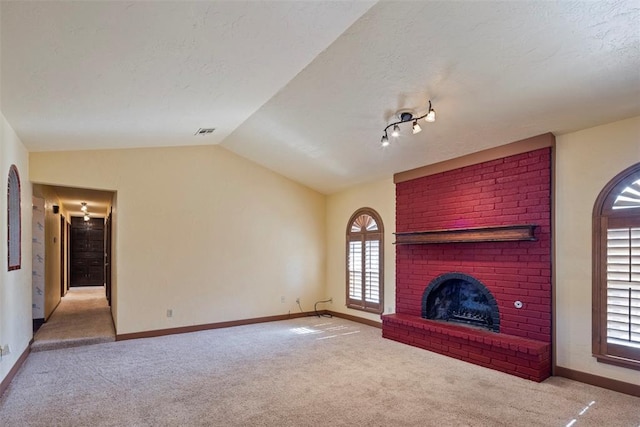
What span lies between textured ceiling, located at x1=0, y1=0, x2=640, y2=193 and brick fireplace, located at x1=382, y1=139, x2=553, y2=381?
1.74ft

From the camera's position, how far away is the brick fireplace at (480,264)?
13.3 feet

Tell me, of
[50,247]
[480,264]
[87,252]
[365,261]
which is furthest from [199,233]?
[87,252]

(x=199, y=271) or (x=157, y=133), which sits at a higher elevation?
(x=157, y=133)

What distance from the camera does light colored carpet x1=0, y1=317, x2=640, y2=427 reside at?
2982 millimetres

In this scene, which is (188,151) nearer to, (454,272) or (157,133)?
(157,133)

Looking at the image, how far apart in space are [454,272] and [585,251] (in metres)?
1.57

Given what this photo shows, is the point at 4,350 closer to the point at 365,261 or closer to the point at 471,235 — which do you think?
the point at 365,261

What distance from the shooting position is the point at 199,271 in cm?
620

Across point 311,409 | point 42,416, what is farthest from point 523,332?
point 42,416

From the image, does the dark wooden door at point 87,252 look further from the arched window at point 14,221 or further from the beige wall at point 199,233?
the arched window at point 14,221

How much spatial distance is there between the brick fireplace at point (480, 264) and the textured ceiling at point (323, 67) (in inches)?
20.8

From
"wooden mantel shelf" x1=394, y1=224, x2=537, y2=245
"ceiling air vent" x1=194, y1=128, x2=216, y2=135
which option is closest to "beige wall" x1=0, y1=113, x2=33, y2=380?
"ceiling air vent" x1=194, y1=128, x2=216, y2=135

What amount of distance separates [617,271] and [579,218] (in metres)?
0.60

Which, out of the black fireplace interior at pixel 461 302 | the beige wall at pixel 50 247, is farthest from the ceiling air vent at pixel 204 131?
the black fireplace interior at pixel 461 302
